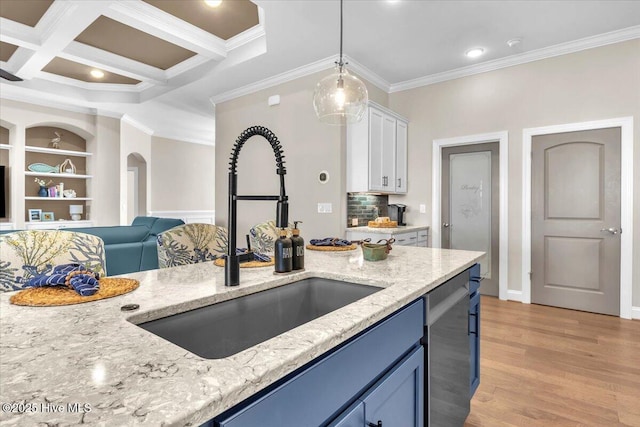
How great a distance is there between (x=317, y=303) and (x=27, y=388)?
100cm

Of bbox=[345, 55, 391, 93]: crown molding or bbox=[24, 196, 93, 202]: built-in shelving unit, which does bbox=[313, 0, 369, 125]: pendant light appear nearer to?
bbox=[345, 55, 391, 93]: crown molding

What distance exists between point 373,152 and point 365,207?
2.61 feet

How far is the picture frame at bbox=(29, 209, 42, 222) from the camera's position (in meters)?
5.75

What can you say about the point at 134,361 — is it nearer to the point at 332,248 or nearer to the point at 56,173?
the point at 332,248

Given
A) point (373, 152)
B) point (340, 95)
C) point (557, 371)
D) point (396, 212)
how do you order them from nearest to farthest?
point (557, 371)
point (340, 95)
point (373, 152)
point (396, 212)

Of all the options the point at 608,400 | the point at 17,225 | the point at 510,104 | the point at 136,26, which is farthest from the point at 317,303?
the point at 17,225

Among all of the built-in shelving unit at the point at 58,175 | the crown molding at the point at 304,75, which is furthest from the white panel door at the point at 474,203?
the built-in shelving unit at the point at 58,175

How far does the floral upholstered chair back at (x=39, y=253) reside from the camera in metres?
1.26

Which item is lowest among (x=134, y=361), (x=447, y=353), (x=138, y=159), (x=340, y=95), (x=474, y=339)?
(x=474, y=339)

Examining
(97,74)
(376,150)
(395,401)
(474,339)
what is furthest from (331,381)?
(97,74)

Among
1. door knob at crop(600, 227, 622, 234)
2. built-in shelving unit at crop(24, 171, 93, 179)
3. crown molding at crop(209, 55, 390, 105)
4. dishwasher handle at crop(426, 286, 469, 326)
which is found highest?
crown molding at crop(209, 55, 390, 105)

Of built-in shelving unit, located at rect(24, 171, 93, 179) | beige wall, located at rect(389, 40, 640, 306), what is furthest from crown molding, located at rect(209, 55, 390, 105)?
built-in shelving unit, located at rect(24, 171, 93, 179)

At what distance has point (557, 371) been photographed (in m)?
Result: 2.44

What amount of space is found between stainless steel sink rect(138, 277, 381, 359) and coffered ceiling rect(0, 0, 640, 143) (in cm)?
268
